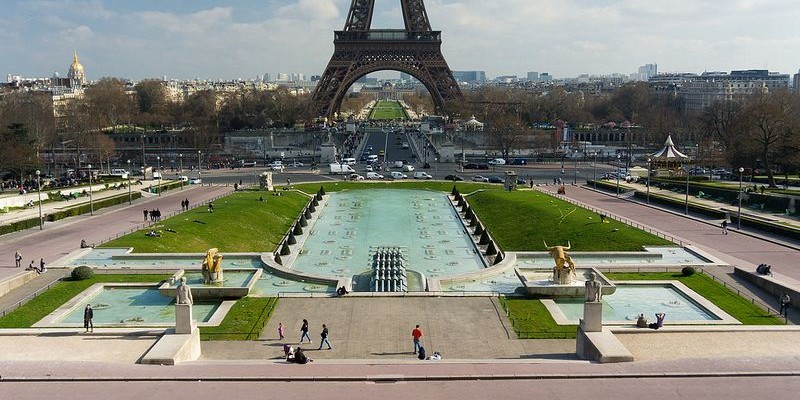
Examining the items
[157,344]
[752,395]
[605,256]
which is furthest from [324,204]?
[752,395]

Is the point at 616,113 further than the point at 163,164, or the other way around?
the point at 616,113

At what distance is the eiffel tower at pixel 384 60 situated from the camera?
355 feet

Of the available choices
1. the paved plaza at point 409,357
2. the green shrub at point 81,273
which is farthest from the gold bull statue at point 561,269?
the green shrub at point 81,273

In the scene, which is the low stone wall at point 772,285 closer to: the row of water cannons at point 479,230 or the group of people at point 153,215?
the row of water cannons at point 479,230

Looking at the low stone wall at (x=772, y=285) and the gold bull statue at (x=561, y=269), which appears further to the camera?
the gold bull statue at (x=561, y=269)

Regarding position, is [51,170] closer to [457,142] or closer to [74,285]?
[457,142]

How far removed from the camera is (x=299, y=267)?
34.6m

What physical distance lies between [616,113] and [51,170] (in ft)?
340

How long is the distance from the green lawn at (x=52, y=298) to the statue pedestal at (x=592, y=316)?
18707 millimetres

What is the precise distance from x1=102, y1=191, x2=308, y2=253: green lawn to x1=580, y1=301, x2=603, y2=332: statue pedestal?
76.7 feet

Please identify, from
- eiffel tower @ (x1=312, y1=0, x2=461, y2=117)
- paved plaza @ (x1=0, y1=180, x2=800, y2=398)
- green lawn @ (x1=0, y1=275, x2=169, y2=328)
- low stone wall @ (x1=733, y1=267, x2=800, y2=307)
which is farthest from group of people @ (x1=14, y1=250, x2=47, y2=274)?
eiffel tower @ (x1=312, y1=0, x2=461, y2=117)

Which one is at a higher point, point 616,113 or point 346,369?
point 616,113

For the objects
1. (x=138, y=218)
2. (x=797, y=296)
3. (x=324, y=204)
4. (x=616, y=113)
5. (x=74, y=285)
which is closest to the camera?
(x=797, y=296)

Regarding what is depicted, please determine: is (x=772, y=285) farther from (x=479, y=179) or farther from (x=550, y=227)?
(x=479, y=179)
